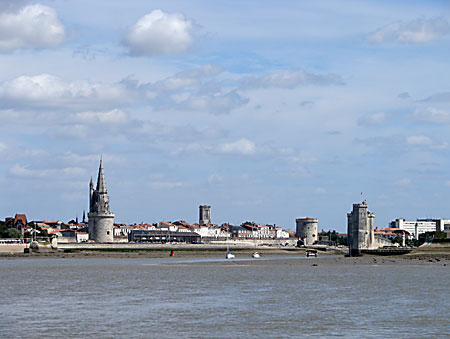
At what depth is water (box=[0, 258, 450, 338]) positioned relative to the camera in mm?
30844

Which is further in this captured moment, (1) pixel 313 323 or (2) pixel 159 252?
(2) pixel 159 252

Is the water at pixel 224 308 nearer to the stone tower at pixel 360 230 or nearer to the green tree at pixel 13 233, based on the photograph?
the stone tower at pixel 360 230

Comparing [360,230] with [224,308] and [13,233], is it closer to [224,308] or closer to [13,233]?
[13,233]

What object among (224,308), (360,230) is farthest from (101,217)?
(224,308)

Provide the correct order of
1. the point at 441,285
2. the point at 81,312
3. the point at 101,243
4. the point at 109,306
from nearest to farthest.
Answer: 1. the point at 81,312
2. the point at 109,306
3. the point at 441,285
4. the point at 101,243

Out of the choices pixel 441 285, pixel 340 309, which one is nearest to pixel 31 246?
pixel 441 285

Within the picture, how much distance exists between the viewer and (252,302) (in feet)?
138

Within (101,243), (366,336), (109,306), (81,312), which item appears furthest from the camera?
(101,243)

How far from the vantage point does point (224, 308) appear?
3912 centimetres

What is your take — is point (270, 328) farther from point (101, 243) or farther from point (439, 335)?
point (101, 243)

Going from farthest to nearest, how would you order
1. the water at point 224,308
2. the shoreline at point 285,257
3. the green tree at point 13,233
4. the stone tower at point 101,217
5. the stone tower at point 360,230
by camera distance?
the stone tower at point 101,217 → the green tree at point 13,233 → the stone tower at point 360,230 → the shoreline at point 285,257 → the water at point 224,308

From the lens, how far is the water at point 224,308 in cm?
3084

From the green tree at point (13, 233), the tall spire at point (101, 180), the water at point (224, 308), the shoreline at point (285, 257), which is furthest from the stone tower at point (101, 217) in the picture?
the water at point (224, 308)

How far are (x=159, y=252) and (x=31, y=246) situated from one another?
3053cm
